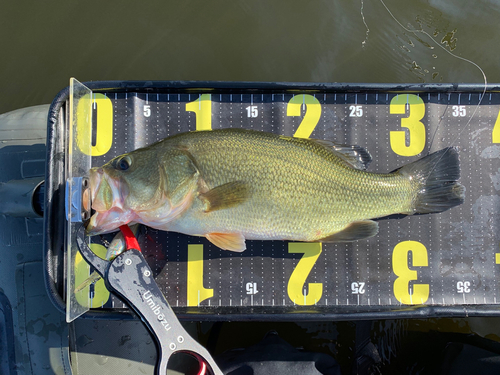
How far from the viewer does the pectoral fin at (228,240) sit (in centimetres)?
268

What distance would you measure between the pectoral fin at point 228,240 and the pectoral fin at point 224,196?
0.92 ft

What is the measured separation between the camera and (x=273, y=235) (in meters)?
2.73

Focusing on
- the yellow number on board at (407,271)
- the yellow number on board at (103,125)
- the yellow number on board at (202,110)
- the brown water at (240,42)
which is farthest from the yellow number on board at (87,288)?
the yellow number on board at (407,271)

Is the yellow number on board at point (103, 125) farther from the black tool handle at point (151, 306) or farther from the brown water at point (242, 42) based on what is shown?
the black tool handle at point (151, 306)

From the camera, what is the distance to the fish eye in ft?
7.98

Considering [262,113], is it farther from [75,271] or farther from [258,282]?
[75,271]

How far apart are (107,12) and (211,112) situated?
1.93 meters

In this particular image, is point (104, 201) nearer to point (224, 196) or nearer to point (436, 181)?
point (224, 196)

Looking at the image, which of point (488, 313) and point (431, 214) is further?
point (431, 214)

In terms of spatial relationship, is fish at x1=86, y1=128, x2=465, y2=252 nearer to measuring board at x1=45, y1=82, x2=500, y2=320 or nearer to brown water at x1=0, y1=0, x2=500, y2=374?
measuring board at x1=45, y1=82, x2=500, y2=320

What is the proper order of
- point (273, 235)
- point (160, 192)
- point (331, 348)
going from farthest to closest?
point (331, 348), point (273, 235), point (160, 192)

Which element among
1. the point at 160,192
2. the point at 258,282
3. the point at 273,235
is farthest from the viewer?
the point at 258,282

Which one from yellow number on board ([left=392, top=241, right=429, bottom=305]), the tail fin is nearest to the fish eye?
the tail fin

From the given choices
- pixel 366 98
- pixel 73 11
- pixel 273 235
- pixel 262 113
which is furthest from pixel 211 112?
pixel 73 11
